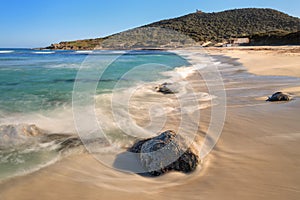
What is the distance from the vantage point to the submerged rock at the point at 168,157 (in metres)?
2.75

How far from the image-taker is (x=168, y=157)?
2.81 metres

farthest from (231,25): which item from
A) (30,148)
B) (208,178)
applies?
(208,178)

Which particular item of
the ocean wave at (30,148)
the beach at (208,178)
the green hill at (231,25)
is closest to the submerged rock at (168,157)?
the beach at (208,178)

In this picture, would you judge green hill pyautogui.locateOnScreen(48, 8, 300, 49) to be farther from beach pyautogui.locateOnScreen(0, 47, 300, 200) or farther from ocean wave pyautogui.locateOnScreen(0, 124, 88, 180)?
beach pyautogui.locateOnScreen(0, 47, 300, 200)

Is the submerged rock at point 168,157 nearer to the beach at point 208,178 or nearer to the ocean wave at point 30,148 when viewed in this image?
the beach at point 208,178

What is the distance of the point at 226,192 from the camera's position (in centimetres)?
232

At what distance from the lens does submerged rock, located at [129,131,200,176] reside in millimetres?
2754

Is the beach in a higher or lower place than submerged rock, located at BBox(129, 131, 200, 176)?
lower

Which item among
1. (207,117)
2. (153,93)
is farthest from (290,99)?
(153,93)

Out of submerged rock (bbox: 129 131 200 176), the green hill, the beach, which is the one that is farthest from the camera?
the green hill

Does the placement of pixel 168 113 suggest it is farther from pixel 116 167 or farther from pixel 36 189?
pixel 36 189

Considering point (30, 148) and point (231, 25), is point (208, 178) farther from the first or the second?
point (231, 25)

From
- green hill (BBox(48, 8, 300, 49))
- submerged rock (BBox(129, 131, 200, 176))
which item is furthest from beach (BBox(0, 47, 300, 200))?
green hill (BBox(48, 8, 300, 49))

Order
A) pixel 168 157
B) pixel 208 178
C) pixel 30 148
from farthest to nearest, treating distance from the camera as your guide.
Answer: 1. pixel 30 148
2. pixel 168 157
3. pixel 208 178
